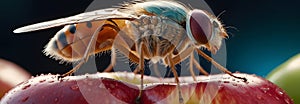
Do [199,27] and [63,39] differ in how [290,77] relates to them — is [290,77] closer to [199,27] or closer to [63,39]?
[199,27]

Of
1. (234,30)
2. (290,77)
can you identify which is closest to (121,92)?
(290,77)

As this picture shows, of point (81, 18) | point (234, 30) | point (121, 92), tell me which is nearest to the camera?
point (121, 92)

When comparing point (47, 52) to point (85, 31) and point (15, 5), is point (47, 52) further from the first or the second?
point (15, 5)

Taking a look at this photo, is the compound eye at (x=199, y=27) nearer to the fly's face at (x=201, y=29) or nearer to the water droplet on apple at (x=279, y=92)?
the fly's face at (x=201, y=29)

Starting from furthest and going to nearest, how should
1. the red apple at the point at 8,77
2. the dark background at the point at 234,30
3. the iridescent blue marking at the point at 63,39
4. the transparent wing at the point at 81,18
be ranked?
the dark background at the point at 234,30, the red apple at the point at 8,77, the iridescent blue marking at the point at 63,39, the transparent wing at the point at 81,18

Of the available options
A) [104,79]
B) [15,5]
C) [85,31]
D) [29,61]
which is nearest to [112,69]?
[85,31]

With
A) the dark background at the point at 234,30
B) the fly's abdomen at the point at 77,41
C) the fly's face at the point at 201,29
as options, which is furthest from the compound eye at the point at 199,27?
the dark background at the point at 234,30
